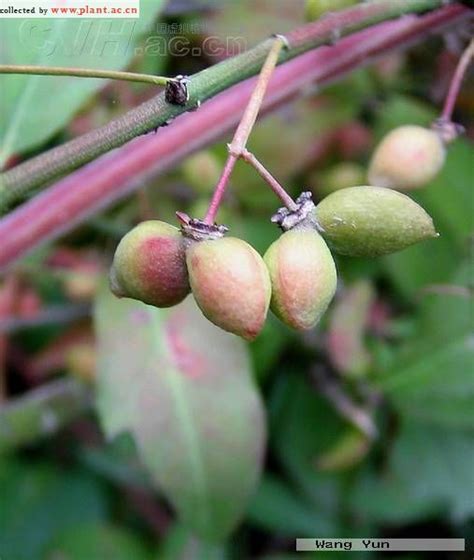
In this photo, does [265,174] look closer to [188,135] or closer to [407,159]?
[407,159]

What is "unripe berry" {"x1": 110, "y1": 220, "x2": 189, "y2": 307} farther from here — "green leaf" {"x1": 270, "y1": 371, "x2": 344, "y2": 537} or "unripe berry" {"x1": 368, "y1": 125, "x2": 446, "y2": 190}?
"green leaf" {"x1": 270, "y1": 371, "x2": 344, "y2": 537}

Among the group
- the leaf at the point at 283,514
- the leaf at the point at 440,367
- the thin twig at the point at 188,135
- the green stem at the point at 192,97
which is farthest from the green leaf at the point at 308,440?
the green stem at the point at 192,97

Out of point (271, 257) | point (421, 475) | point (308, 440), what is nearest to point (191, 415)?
point (308, 440)

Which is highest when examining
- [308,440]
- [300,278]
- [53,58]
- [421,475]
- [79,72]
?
[53,58]

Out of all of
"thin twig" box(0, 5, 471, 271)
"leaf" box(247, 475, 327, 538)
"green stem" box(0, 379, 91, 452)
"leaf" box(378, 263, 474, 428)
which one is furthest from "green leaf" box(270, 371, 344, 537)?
"thin twig" box(0, 5, 471, 271)

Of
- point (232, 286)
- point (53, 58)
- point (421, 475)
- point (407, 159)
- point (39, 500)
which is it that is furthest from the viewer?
point (39, 500)

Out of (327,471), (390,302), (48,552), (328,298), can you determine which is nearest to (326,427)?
(327,471)

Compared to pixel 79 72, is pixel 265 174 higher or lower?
lower

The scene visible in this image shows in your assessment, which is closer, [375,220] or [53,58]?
[375,220]
